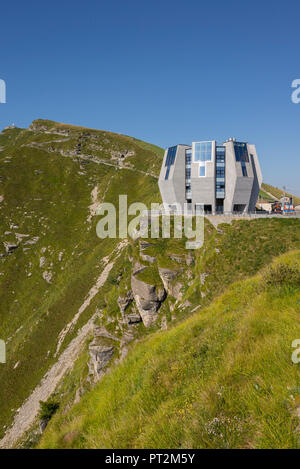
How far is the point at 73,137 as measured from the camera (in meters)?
154

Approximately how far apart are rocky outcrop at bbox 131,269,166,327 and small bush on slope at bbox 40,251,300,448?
24.6 meters

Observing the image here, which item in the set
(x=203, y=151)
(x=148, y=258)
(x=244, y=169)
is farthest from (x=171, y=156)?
(x=148, y=258)

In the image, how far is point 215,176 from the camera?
42844mm

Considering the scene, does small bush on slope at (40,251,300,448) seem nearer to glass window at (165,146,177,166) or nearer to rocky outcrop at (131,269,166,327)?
rocky outcrop at (131,269,166,327)

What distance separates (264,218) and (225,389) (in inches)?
1324

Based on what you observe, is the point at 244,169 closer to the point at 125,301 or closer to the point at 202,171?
the point at 202,171

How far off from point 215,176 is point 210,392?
4181 centimetres

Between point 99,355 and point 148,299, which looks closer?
point 148,299

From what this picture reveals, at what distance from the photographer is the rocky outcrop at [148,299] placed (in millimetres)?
33375

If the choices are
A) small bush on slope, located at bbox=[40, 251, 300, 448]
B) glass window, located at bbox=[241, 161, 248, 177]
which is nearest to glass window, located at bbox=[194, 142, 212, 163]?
glass window, located at bbox=[241, 161, 248, 177]

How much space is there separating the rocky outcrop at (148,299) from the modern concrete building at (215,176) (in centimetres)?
1718

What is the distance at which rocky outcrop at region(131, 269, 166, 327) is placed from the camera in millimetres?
33375

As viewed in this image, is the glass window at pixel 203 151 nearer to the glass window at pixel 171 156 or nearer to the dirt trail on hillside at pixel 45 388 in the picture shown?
the glass window at pixel 171 156
